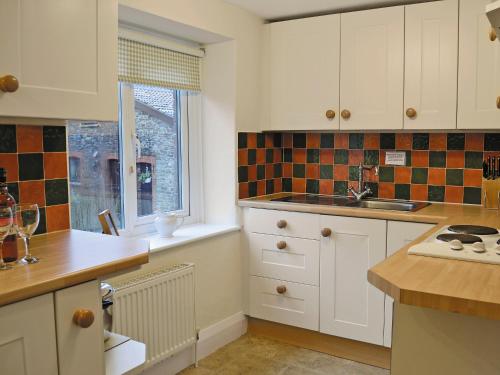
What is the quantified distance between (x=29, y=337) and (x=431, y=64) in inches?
94.8

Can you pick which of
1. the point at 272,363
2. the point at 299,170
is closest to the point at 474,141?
the point at 299,170

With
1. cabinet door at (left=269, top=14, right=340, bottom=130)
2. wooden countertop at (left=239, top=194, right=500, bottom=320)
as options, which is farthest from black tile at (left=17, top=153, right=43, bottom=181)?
cabinet door at (left=269, top=14, right=340, bottom=130)

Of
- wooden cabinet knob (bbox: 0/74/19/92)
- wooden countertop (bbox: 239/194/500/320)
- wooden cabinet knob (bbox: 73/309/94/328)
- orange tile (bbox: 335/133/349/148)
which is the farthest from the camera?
orange tile (bbox: 335/133/349/148)

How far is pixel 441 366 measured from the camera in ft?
4.60

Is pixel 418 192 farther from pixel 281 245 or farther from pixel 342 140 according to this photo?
pixel 281 245

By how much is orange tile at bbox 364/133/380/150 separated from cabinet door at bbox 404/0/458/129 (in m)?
0.40

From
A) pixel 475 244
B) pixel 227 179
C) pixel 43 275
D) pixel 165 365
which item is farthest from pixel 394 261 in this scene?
pixel 227 179

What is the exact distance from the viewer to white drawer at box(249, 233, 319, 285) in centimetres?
301

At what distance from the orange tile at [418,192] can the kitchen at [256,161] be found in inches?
0.6

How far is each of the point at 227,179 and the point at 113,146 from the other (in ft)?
2.51

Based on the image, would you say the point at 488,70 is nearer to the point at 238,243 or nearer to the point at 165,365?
the point at 238,243

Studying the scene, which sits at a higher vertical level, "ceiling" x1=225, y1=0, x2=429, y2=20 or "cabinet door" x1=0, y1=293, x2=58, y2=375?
"ceiling" x1=225, y1=0, x2=429, y2=20

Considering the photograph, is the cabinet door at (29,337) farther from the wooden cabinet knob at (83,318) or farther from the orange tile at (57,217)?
the orange tile at (57,217)

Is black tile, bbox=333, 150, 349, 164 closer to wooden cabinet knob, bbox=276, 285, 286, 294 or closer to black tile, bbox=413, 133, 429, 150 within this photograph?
black tile, bbox=413, 133, 429, 150
